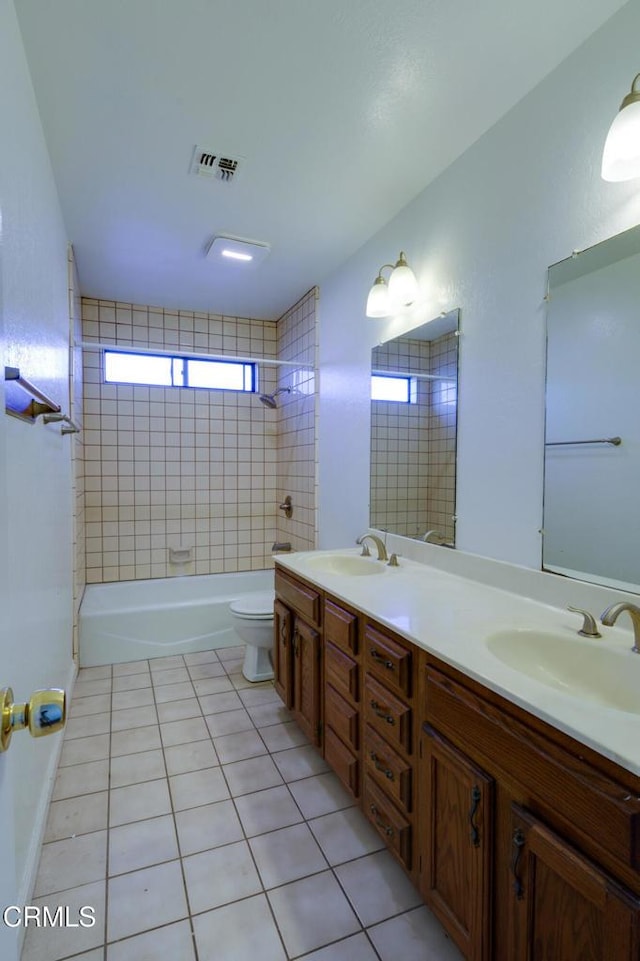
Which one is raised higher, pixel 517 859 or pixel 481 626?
pixel 481 626

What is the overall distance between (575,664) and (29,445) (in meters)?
1.68

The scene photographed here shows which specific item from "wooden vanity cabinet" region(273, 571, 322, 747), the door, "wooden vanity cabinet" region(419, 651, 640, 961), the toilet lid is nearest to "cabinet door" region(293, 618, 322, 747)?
"wooden vanity cabinet" region(273, 571, 322, 747)

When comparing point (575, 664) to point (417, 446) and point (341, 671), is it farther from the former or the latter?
point (417, 446)

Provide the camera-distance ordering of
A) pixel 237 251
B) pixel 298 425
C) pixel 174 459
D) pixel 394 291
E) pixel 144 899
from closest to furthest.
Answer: pixel 144 899
pixel 394 291
pixel 237 251
pixel 298 425
pixel 174 459

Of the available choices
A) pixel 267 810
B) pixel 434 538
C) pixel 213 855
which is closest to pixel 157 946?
pixel 213 855

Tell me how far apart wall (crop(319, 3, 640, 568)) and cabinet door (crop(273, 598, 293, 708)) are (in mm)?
893

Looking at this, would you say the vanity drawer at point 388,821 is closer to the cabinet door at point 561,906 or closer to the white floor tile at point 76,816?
the cabinet door at point 561,906

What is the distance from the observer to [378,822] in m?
1.40

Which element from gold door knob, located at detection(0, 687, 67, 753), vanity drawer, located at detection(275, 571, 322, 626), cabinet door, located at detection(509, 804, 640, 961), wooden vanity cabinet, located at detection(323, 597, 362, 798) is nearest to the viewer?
gold door knob, located at detection(0, 687, 67, 753)

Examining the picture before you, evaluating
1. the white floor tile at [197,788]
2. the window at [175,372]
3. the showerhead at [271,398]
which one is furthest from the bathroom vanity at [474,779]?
the window at [175,372]

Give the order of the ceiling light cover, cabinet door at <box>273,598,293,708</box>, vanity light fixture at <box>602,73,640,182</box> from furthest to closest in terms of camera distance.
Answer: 1. the ceiling light cover
2. cabinet door at <box>273,598,293,708</box>
3. vanity light fixture at <box>602,73,640,182</box>

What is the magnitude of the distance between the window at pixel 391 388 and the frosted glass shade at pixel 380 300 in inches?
12.3

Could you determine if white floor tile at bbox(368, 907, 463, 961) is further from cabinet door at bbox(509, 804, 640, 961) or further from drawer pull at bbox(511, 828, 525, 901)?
drawer pull at bbox(511, 828, 525, 901)

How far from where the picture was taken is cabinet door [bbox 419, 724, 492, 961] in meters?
0.95
